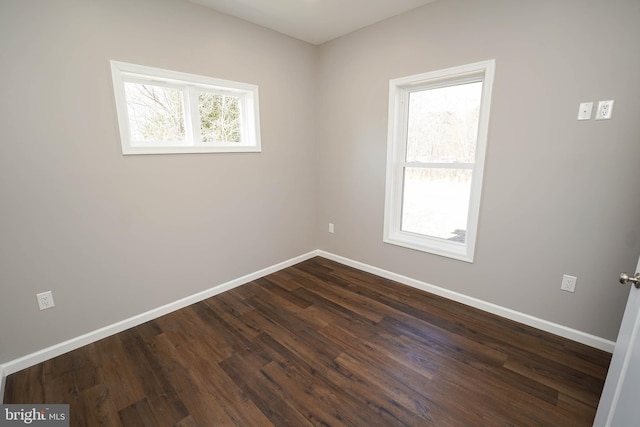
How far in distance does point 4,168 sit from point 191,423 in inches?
73.0

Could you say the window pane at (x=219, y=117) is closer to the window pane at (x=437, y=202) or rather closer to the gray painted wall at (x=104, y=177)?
the gray painted wall at (x=104, y=177)

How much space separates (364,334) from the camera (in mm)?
2193

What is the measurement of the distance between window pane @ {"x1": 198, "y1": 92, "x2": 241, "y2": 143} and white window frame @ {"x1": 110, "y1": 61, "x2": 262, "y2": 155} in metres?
0.04

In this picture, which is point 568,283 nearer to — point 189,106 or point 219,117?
point 219,117

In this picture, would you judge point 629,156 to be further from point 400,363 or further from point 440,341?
point 400,363

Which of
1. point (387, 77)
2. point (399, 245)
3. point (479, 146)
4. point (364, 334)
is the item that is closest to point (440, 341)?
point (364, 334)

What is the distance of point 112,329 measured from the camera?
7.24 feet

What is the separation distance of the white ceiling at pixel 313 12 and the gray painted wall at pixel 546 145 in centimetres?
16

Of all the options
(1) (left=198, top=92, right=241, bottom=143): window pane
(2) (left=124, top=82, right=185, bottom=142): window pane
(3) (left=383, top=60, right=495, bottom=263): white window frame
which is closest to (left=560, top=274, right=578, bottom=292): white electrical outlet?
(3) (left=383, top=60, right=495, bottom=263): white window frame

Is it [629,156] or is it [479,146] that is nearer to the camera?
[629,156]

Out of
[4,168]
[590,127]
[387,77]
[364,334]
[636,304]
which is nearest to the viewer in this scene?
[636,304]

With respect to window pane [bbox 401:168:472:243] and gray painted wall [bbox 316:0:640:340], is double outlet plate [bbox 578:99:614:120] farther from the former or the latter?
window pane [bbox 401:168:472:243]

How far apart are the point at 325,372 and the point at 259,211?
1780mm

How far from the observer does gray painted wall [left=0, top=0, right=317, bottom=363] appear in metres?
1.75
